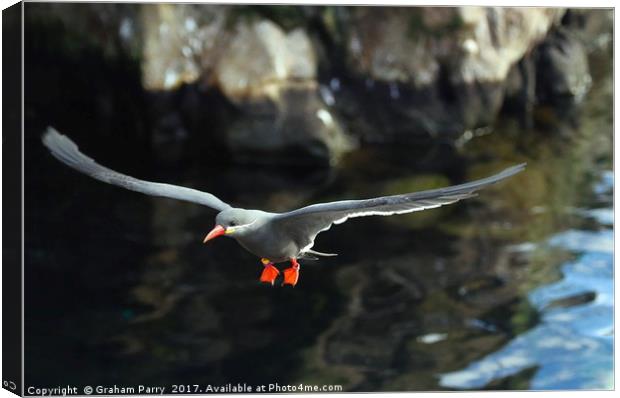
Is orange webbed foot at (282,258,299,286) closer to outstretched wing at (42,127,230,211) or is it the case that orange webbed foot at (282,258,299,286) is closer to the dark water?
outstretched wing at (42,127,230,211)

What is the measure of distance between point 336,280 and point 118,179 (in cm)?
721

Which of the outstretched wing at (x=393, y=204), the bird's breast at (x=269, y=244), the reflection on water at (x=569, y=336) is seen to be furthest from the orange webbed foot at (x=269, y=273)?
the reflection on water at (x=569, y=336)

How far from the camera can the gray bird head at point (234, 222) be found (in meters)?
5.79

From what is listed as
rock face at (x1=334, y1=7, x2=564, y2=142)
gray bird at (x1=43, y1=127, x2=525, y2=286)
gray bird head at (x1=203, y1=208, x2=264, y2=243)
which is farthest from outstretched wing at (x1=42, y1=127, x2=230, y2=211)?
rock face at (x1=334, y1=7, x2=564, y2=142)

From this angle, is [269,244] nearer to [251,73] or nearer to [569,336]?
[569,336]

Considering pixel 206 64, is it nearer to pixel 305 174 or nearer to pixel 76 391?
pixel 305 174

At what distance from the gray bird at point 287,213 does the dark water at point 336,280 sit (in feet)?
16.0

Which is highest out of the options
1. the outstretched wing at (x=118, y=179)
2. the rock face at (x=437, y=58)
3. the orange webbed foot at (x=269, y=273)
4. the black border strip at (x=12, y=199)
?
the rock face at (x=437, y=58)

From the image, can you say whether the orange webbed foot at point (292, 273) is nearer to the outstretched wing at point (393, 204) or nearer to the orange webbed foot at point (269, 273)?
the orange webbed foot at point (269, 273)

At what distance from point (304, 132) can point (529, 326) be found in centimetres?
429

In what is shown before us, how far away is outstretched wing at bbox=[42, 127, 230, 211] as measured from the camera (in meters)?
6.47

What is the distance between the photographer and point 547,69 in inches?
721

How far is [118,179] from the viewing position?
671 centimetres

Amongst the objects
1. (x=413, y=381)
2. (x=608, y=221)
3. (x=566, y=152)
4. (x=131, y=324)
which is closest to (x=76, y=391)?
(x=131, y=324)
